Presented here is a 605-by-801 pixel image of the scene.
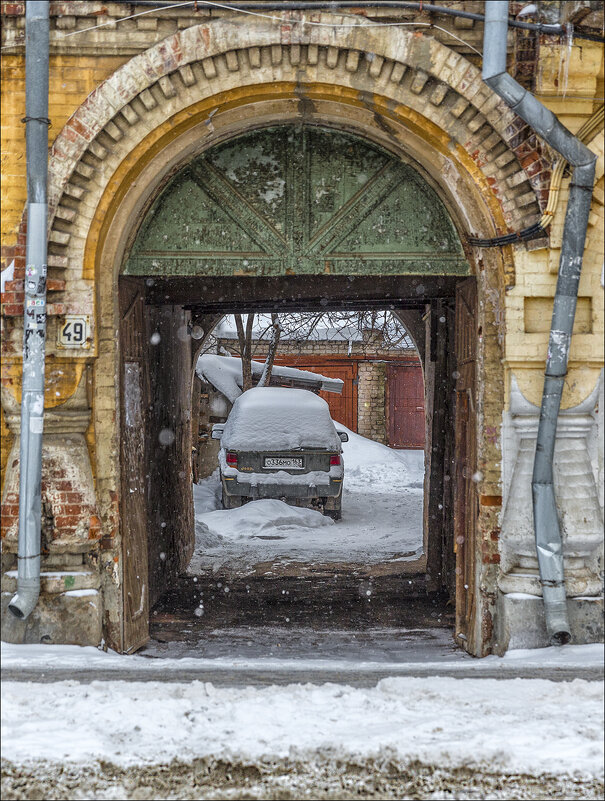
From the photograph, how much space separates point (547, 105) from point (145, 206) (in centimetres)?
256

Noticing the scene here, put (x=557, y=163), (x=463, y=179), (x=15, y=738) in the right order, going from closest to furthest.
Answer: (x=15, y=738) → (x=557, y=163) → (x=463, y=179)

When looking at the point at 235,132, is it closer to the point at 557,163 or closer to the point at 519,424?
the point at 557,163

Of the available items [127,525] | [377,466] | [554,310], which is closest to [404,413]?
[377,466]

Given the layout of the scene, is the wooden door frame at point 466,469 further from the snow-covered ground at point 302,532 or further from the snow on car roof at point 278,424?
the snow on car roof at point 278,424

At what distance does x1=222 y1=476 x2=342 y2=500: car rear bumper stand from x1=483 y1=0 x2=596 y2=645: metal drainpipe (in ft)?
Result: 21.2

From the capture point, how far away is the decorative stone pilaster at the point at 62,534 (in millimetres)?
4480

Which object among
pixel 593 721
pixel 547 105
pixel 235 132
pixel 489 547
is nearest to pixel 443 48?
pixel 547 105

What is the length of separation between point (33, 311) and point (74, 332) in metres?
0.28

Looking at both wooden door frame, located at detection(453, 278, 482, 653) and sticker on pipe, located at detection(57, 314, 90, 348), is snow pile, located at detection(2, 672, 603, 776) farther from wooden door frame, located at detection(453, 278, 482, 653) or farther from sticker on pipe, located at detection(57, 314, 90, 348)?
sticker on pipe, located at detection(57, 314, 90, 348)

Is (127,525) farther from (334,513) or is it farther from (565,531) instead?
(334,513)

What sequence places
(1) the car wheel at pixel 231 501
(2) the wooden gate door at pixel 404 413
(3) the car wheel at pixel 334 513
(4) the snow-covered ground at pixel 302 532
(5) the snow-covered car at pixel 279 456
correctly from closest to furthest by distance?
(4) the snow-covered ground at pixel 302 532
(5) the snow-covered car at pixel 279 456
(1) the car wheel at pixel 231 501
(3) the car wheel at pixel 334 513
(2) the wooden gate door at pixel 404 413

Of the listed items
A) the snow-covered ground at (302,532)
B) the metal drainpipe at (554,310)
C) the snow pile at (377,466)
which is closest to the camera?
the metal drainpipe at (554,310)

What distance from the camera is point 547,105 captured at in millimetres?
4340

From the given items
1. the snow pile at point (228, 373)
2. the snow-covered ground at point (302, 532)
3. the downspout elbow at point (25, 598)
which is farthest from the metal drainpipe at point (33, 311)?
the snow pile at point (228, 373)
